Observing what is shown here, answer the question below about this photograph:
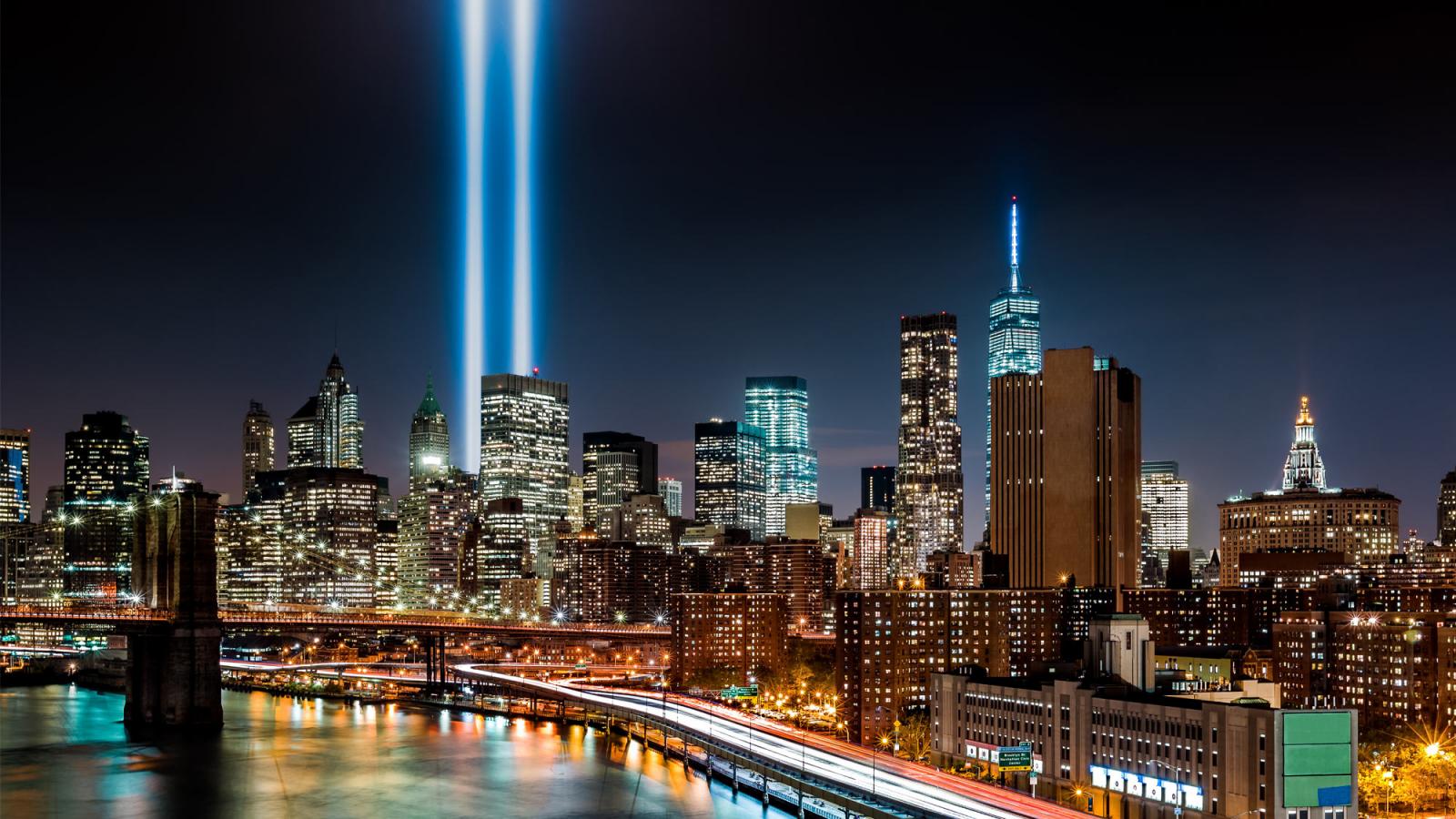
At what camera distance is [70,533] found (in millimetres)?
185125

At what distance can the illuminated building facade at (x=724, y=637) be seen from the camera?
121m

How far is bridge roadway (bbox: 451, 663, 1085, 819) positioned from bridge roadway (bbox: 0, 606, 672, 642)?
12604mm

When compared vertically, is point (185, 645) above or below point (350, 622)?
above

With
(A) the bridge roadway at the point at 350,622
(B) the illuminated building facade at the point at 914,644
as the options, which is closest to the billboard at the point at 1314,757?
(B) the illuminated building facade at the point at 914,644

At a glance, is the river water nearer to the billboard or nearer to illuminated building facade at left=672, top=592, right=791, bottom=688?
the billboard

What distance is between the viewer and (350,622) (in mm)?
110562

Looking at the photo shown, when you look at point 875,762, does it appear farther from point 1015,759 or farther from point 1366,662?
point 1366,662

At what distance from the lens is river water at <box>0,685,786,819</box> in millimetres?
60219

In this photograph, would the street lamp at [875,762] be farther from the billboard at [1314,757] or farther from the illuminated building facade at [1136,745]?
the billboard at [1314,757]

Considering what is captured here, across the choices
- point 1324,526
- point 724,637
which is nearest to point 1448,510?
point 1324,526

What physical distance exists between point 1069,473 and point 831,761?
7345 centimetres

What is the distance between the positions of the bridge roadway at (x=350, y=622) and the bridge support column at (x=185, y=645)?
4.42 feet

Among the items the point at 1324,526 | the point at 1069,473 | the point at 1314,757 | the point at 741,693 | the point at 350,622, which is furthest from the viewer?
the point at 1324,526

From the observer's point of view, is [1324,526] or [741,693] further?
[1324,526]
